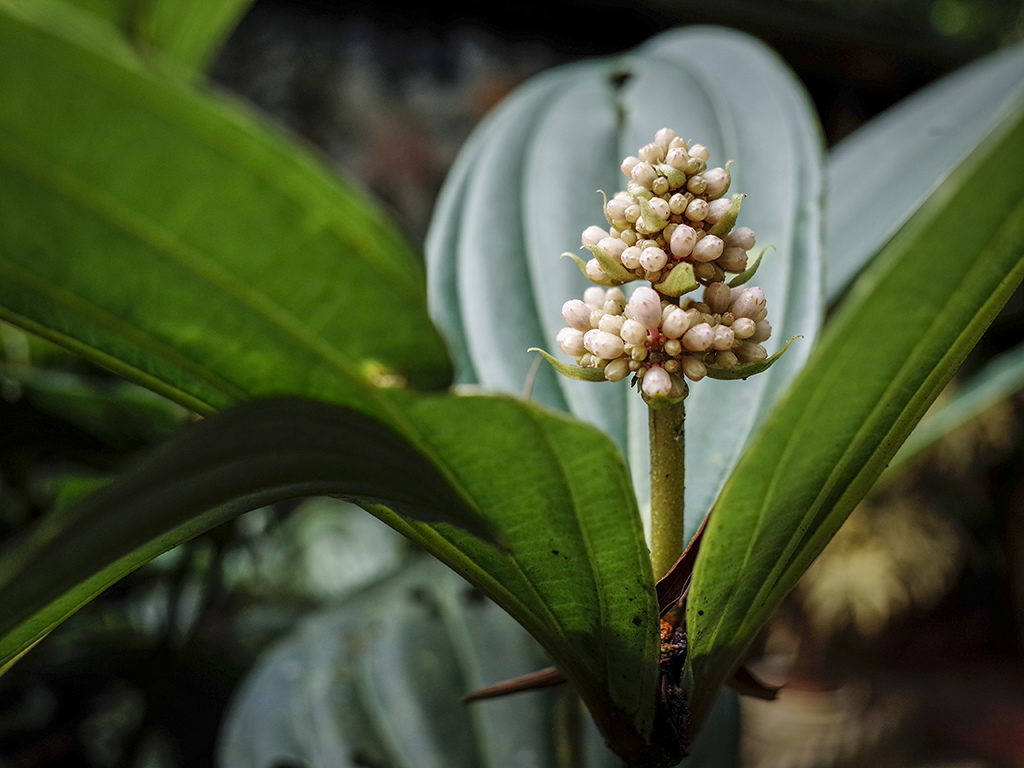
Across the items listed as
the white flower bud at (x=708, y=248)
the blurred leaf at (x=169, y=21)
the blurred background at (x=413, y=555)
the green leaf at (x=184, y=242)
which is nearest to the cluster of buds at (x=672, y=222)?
the white flower bud at (x=708, y=248)

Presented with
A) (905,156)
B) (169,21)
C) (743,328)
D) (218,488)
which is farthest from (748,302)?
(169,21)

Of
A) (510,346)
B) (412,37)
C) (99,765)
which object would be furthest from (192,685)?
(412,37)

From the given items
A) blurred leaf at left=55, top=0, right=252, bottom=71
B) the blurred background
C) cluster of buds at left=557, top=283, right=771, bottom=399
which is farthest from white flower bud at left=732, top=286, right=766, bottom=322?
blurred leaf at left=55, top=0, right=252, bottom=71

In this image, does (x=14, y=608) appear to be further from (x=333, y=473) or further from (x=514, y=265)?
(x=514, y=265)

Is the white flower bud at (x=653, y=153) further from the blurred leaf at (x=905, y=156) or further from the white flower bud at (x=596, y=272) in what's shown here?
the blurred leaf at (x=905, y=156)

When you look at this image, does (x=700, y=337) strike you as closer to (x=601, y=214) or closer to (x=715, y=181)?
(x=715, y=181)

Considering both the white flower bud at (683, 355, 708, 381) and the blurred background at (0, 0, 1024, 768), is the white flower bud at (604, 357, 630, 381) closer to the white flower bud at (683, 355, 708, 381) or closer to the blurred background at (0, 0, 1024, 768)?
the white flower bud at (683, 355, 708, 381)

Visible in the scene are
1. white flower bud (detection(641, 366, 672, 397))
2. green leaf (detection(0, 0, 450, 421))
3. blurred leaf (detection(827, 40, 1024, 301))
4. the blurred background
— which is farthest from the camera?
the blurred background
